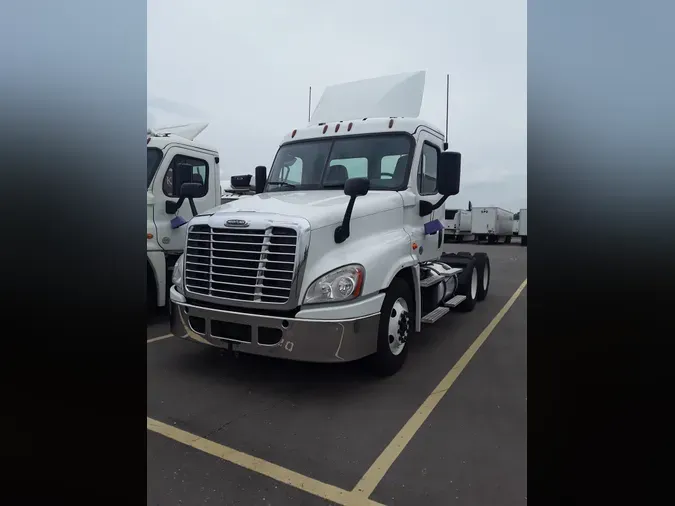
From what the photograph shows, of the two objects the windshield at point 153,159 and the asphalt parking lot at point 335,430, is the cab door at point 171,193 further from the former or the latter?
the asphalt parking lot at point 335,430

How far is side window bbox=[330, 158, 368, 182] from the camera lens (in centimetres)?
526

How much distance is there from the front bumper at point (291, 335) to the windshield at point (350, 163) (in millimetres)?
1934

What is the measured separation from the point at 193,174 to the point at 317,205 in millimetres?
3672

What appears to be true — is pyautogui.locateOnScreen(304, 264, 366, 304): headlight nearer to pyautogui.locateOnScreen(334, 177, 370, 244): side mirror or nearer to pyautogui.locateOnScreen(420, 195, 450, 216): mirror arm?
pyautogui.locateOnScreen(334, 177, 370, 244): side mirror

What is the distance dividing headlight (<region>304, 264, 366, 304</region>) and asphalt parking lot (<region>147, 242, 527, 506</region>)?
36.8 inches

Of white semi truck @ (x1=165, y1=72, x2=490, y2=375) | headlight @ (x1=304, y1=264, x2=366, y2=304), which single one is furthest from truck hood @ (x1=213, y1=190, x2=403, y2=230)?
headlight @ (x1=304, y1=264, x2=366, y2=304)

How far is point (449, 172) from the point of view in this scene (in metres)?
5.02

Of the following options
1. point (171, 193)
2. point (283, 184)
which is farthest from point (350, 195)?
point (171, 193)

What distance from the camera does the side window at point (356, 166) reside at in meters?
5.26
